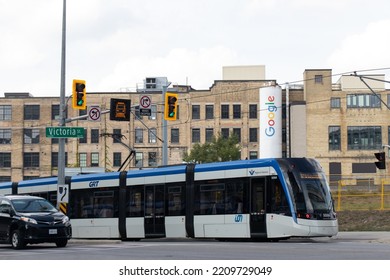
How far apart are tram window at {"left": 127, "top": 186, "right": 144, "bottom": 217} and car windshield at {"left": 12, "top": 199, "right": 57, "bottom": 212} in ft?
23.3

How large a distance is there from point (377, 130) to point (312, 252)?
8353 cm

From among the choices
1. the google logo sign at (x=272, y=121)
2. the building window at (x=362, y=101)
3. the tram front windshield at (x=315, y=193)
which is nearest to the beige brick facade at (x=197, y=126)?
the building window at (x=362, y=101)

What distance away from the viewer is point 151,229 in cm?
3234

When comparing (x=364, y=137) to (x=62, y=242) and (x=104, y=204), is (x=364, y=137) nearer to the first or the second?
(x=104, y=204)

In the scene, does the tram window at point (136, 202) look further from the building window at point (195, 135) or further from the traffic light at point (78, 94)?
the building window at point (195, 135)

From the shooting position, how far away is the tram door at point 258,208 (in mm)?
28062

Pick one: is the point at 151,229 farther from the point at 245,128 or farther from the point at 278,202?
the point at 245,128

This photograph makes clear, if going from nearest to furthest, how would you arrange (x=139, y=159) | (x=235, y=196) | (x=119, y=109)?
1. (x=235, y=196)
2. (x=119, y=109)
3. (x=139, y=159)

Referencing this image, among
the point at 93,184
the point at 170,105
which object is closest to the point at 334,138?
the point at 170,105

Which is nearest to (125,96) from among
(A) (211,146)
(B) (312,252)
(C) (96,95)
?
(C) (96,95)

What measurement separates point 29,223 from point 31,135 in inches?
3209

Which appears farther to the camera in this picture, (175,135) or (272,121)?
(175,135)

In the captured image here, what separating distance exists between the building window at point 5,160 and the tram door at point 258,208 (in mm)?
79990

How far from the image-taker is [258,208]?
28.3m
